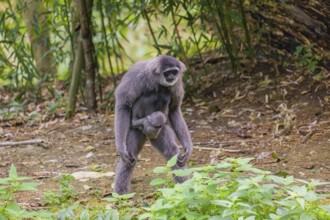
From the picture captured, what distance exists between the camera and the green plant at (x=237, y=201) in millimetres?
4625

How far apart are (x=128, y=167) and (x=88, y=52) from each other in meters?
4.20

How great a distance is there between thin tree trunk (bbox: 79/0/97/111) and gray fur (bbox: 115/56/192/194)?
3729 millimetres

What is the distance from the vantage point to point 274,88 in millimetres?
10250

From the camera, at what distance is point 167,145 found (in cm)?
659

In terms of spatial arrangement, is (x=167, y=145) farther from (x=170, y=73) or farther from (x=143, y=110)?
(x=170, y=73)

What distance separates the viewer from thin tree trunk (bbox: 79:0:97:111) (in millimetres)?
10172

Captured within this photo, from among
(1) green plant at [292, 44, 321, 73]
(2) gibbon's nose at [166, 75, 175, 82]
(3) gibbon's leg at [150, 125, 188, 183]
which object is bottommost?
(3) gibbon's leg at [150, 125, 188, 183]

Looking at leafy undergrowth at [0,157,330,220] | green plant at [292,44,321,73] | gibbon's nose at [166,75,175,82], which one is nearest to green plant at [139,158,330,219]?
leafy undergrowth at [0,157,330,220]

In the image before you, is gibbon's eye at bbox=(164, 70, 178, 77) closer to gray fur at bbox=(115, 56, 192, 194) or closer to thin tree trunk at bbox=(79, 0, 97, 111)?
gray fur at bbox=(115, 56, 192, 194)

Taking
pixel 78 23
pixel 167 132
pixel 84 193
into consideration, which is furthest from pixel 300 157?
pixel 78 23

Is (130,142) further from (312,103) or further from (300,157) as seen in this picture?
(312,103)

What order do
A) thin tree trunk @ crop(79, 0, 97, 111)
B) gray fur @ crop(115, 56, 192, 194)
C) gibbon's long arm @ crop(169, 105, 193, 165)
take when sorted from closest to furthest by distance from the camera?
gray fur @ crop(115, 56, 192, 194)
gibbon's long arm @ crop(169, 105, 193, 165)
thin tree trunk @ crop(79, 0, 97, 111)

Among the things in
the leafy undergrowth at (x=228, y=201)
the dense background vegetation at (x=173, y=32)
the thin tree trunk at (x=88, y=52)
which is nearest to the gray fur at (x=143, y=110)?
the leafy undergrowth at (x=228, y=201)


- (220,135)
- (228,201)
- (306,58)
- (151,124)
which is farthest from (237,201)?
(306,58)
